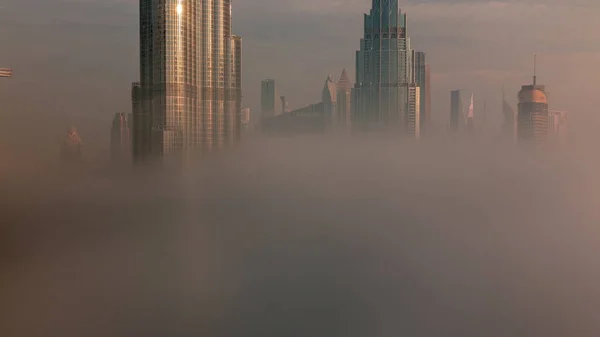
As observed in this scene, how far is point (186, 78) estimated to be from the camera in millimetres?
107438

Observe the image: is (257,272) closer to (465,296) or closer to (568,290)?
(465,296)

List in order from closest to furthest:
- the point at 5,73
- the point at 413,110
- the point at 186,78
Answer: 1. the point at 5,73
2. the point at 186,78
3. the point at 413,110

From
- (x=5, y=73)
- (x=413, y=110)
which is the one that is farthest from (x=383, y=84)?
(x=5, y=73)

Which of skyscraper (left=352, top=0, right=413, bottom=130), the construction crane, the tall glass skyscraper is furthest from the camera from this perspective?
skyscraper (left=352, top=0, right=413, bottom=130)

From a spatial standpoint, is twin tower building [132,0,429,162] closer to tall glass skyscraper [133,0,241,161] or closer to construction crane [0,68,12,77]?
tall glass skyscraper [133,0,241,161]

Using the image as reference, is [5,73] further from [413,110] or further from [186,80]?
[413,110]

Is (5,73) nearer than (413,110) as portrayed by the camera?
Yes

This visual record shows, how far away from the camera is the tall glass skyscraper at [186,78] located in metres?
101

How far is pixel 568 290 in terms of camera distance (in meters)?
153

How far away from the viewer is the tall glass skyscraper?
332ft

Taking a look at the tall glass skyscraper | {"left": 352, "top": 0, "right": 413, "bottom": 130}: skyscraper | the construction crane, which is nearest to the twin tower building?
the tall glass skyscraper

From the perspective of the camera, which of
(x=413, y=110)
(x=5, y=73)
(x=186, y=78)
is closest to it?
(x=5, y=73)

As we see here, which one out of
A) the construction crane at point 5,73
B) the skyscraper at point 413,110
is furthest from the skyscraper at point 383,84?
the construction crane at point 5,73

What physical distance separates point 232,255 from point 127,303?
1090 inches
